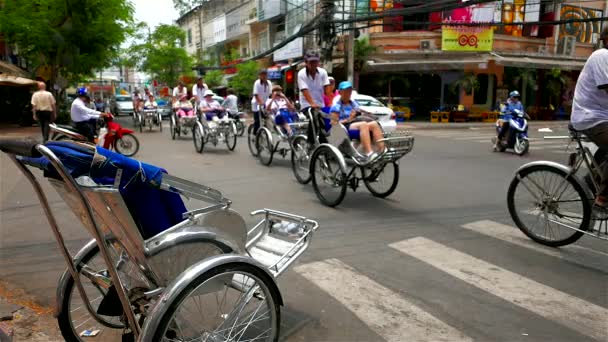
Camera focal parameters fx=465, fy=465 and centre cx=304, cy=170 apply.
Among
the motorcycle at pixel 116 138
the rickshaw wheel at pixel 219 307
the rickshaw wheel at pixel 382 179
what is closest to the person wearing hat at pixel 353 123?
the rickshaw wheel at pixel 382 179

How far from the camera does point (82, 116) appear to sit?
1011 centimetres

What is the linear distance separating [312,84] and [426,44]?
58.1 feet

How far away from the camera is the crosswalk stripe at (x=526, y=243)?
436 centimetres

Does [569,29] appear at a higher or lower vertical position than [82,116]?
higher

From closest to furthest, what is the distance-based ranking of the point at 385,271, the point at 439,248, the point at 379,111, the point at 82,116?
the point at 385,271
the point at 439,248
the point at 82,116
the point at 379,111

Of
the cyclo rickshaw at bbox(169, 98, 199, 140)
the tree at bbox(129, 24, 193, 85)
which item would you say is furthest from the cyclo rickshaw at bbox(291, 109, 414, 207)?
the tree at bbox(129, 24, 193, 85)

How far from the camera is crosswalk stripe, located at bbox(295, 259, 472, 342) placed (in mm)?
3039

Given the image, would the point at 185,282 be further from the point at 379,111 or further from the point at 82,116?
the point at 379,111

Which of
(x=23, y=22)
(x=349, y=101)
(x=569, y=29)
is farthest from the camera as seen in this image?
(x=569, y=29)

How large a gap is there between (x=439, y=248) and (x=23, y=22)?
20066 mm

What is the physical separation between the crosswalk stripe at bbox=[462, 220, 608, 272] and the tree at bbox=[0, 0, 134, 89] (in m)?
19.3

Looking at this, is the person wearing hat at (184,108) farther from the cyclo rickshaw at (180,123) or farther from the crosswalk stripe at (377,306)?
the crosswalk stripe at (377,306)

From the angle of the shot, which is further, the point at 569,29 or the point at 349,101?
the point at 569,29

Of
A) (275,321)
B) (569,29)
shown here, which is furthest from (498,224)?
(569,29)
